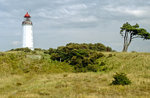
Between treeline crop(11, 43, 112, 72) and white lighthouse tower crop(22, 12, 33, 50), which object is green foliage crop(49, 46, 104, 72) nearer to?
treeline crop(11, 43, 112, 72)

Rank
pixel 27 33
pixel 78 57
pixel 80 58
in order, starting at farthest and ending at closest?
1. pixel 27 33
2. pixel 78 57
3. pixel 80 58

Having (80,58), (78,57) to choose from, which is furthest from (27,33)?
(80,58)

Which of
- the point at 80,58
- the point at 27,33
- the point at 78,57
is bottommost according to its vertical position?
the point at 80,58

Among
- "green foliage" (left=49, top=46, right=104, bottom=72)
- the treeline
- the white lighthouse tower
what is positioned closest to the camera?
the treeline

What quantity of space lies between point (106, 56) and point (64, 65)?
22.7ft

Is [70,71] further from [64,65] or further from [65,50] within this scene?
[65,50]

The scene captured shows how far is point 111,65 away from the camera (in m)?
25.5

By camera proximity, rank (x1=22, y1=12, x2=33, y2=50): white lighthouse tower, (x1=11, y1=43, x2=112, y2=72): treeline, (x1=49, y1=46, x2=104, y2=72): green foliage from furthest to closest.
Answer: (x1=22, y1=12, x2=33, y2=50): white lighthouse tower, (x1=49, y1=46, x2=104, y2=72): green foliage, (x1=11, y1=43, x2=112, y2=72): treeline

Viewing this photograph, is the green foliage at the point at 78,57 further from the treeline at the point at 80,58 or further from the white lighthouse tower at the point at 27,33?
the white lighthouse tower at the point at 27,33

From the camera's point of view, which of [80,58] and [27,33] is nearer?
[80,58]

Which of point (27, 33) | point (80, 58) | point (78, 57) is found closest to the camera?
point (80, 58)

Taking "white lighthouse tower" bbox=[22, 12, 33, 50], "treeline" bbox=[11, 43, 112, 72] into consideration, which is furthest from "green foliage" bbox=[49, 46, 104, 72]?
"white lighthouse tower" bbox=[22, 12, 33, 50]

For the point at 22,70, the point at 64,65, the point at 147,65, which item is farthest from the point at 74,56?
the point at 147,65

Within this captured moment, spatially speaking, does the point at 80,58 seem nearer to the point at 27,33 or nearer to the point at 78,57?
the point at 78,57
